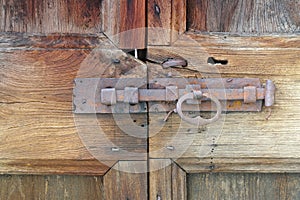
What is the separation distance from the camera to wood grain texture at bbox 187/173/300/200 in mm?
1035

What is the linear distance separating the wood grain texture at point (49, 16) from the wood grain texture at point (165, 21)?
115 millimetres

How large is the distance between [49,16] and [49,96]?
0.56ft

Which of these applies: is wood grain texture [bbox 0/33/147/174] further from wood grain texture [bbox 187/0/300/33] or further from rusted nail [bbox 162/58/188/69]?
wood grain texture [bbox 187/0/300/33]

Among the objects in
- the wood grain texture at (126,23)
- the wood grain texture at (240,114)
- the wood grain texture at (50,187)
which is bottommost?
the wood grain texture at (50,187)

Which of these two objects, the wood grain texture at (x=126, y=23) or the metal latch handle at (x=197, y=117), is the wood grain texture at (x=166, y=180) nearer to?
the metal latch handle at (x=197, y=117)

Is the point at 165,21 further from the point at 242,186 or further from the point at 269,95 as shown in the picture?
the point at 242,186

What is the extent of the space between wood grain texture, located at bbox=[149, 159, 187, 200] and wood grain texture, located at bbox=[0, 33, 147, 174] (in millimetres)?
52

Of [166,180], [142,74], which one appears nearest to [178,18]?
[142,74]

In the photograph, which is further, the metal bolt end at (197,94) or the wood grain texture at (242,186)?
the wood grain texture at (242,186)

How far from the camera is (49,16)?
0.97 meters

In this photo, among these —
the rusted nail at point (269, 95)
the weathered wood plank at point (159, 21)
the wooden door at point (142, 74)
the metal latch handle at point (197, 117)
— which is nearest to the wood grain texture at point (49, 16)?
the wooden door at point (142, 74)

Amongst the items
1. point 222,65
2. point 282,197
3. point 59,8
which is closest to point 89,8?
point 59,8

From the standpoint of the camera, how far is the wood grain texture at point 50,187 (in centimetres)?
103

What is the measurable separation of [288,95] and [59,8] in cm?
52
